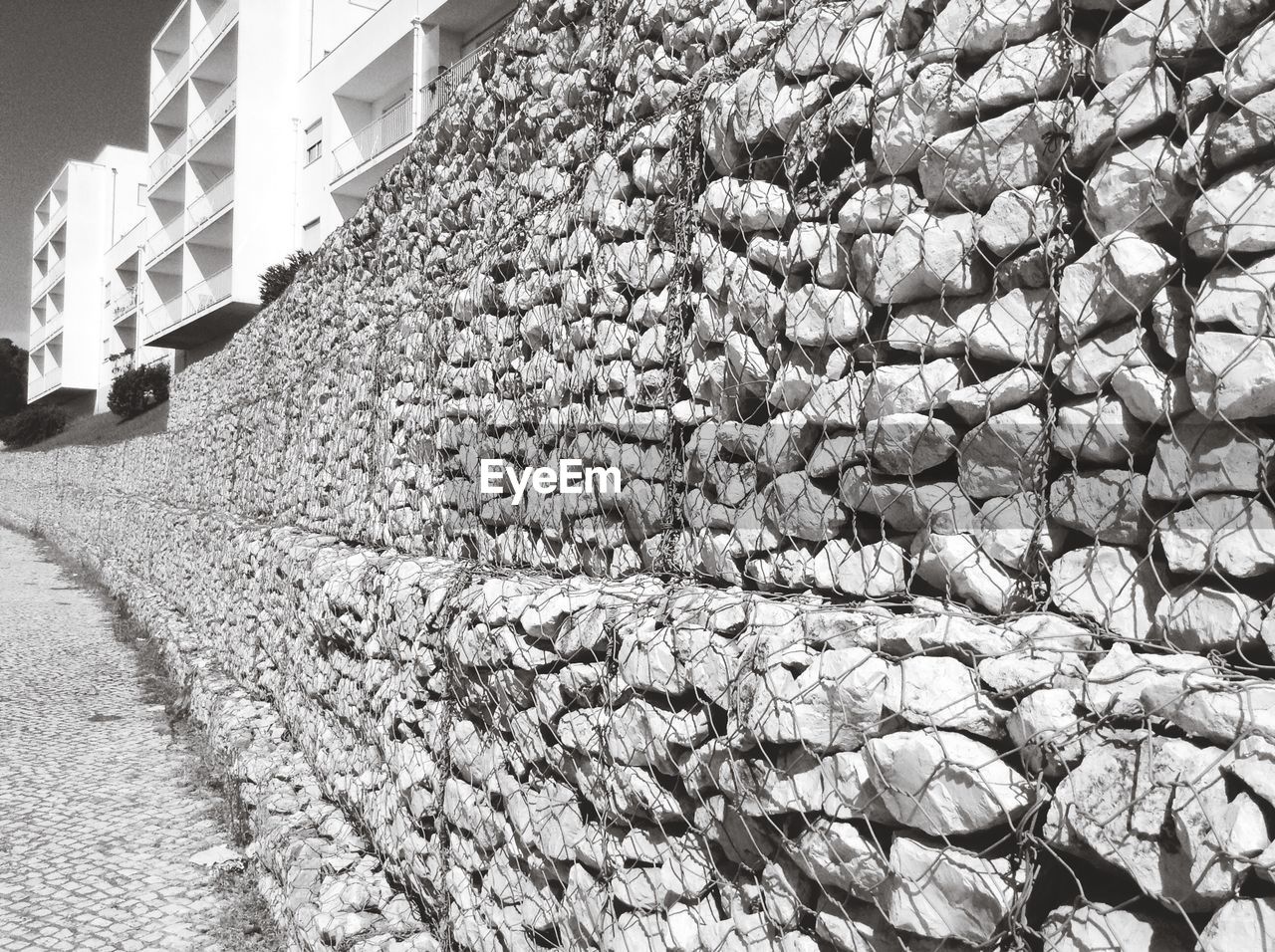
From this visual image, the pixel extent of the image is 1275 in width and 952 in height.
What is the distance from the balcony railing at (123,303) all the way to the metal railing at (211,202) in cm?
889

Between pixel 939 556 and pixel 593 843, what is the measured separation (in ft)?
3.96

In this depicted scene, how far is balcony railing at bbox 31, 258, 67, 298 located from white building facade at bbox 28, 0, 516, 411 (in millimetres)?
6726

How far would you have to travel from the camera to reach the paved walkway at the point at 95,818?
3904 millimetres

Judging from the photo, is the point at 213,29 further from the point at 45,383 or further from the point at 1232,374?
the point at 1232,374

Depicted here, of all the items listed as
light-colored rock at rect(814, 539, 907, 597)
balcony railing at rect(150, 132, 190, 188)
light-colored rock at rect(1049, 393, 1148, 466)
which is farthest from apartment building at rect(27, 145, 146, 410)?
light-colored rock at rect(1049, 393, 1148, 466)

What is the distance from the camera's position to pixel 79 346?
3662 cm

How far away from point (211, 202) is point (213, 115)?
242 centimetres

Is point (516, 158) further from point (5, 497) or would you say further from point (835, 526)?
point (5, 497)

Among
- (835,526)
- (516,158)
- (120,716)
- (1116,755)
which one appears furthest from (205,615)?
(1116,755)

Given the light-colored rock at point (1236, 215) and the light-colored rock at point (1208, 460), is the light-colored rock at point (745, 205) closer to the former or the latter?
the light-colored rock at point (1236, 215)

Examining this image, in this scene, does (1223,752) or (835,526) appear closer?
(1223,752)

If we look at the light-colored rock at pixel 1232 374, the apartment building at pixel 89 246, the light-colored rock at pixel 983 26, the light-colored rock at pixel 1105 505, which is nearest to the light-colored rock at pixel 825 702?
the light-colored rock at pixel 1105 505

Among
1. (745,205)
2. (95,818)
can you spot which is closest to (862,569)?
(745,205)

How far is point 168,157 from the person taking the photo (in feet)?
88.2
